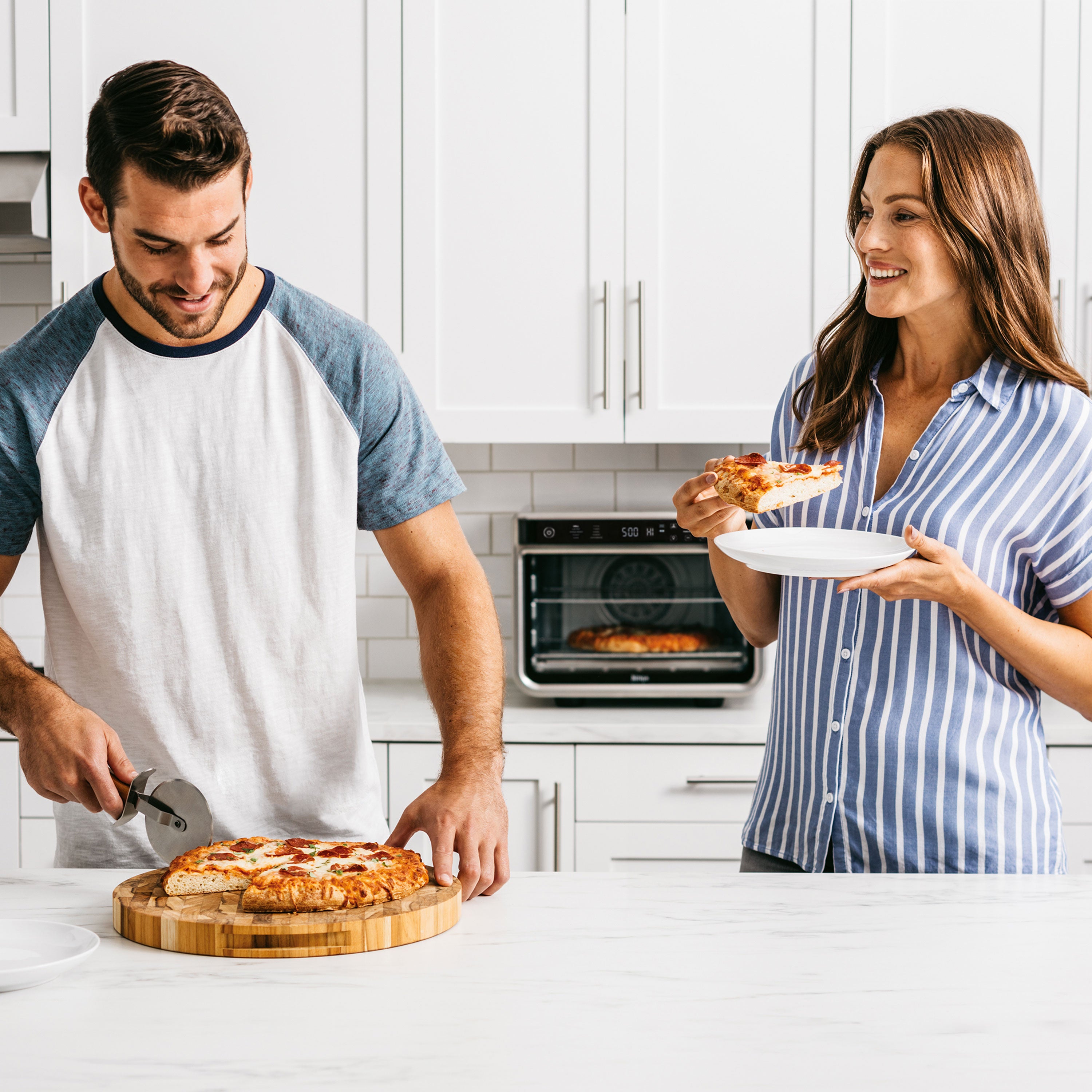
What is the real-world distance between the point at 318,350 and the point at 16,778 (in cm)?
148

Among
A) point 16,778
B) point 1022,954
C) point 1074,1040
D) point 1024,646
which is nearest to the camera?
point 1074,1040

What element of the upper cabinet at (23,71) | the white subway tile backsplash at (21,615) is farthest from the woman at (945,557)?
the white subway tile backsplash at (21,615)

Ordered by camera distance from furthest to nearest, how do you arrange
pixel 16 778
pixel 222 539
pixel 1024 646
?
pixel 16 778 < pixel 222 539 < pixel 1024 646

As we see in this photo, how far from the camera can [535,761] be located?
2.36m

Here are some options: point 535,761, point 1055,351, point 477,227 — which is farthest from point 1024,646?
point 477,227

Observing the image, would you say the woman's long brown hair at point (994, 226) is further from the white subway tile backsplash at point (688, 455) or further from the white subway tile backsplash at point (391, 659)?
the white subway tile backsplash at point (391, 659)

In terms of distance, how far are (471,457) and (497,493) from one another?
0.11 meters

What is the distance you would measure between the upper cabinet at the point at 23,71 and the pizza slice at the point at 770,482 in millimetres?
1942

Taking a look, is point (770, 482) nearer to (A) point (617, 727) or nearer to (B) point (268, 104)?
(A) point (617, 727)

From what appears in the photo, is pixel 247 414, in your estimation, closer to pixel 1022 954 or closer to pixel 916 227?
pixel 916 227

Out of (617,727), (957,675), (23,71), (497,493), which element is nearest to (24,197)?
(23,71)

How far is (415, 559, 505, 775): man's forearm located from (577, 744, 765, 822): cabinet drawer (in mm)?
1003

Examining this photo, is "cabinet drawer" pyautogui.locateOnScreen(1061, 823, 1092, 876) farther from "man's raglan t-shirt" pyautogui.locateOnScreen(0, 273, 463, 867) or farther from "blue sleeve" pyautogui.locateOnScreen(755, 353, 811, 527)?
"man's raglan t-shirt" pyautogui.locateOnScreen(0, 273, 463, 867)

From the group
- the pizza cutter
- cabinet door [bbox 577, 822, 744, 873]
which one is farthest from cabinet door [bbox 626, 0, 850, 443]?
the pizza cutter
